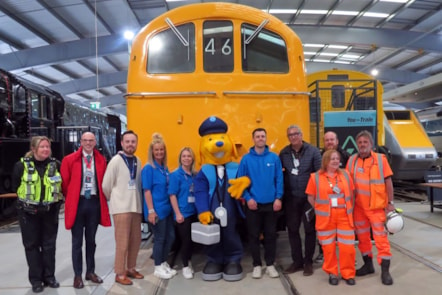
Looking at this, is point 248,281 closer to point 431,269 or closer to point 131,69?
point 431,269

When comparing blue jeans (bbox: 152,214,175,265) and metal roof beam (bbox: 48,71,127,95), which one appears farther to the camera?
metal roof beam (bbox: 48,71,127,95)

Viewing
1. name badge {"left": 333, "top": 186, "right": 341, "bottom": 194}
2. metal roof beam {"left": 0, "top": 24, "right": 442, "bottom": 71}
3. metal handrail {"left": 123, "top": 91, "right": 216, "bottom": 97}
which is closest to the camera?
name badge {"left": 333, "top": 186, "right": 341, "bottom": 194}

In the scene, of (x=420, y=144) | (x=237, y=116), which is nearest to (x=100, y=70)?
(x=420, y=144)

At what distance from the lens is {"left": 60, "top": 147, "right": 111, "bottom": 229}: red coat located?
3652 mm

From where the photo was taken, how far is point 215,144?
3.79 meters

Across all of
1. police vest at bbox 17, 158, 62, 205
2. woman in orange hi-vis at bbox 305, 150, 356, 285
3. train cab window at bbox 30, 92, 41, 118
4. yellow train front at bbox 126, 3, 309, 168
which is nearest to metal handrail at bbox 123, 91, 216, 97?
yellow train front at bbox 126, 3, 309, 168

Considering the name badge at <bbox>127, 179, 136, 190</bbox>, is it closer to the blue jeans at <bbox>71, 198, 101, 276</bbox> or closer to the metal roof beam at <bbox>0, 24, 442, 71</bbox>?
the blue jeans at <bbox>71, 198, 101, 276</bbox>

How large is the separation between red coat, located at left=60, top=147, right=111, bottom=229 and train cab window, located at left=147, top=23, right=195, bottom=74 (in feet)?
4.68

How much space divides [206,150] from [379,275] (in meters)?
2.21

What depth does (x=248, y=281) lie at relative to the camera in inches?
151

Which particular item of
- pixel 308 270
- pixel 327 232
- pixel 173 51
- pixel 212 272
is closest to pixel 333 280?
pixel 308 270

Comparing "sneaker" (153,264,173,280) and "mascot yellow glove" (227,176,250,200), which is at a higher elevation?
"mascot yellow glove" (227,176,250,200)

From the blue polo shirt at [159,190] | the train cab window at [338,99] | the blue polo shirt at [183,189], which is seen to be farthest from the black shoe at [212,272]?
the train cab window at [338,99]

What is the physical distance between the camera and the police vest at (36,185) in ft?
11.7
